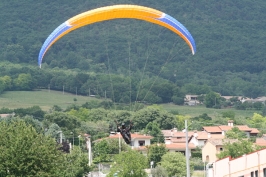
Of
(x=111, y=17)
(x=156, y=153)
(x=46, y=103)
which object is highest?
(x=46, y=103)

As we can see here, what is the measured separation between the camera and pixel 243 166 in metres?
41.8

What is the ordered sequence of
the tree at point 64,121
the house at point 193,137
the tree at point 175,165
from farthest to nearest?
the tree at point 64,121, the house at point 193,137, the tree at point 175,165

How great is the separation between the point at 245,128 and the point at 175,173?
1682 inches

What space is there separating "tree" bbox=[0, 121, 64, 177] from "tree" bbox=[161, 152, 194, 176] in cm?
2264

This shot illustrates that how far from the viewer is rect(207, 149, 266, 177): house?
1590 inches

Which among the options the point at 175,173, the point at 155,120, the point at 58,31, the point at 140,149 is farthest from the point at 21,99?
the point at 58,31

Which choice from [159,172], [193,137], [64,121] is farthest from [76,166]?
[64,121]

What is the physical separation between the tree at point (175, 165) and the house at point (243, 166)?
91.3ft

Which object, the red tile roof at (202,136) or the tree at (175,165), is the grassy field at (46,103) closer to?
the red tile roof at (202,136)

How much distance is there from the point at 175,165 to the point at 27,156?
26.4 metres

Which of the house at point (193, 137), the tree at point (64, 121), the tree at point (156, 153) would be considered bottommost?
the tree at point (156, 153)

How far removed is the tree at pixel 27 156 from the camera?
4928 cm

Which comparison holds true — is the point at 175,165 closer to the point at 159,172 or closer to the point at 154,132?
the point at 159,172

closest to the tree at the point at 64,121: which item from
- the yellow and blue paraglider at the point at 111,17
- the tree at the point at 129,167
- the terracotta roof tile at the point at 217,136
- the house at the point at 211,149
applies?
the terracotta roof tile at the point at 217,136
